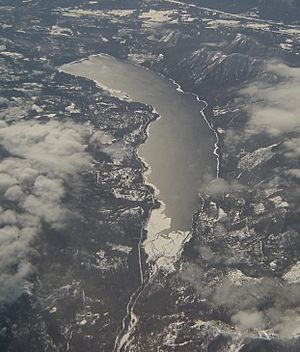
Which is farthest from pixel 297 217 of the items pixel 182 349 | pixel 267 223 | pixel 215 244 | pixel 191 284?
pixel 182 349

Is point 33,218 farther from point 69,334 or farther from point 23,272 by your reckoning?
point 69,334

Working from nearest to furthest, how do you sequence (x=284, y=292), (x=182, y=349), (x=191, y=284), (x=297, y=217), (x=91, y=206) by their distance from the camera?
1. (x=182, y=349)
2. (x=284, y=292)
3. (x=191, y=284)
4. (x=297, y=217)
5. (x=91, y=206)

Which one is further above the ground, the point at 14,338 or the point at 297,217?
the point at 297,217

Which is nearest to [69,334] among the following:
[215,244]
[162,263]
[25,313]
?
[25,313]

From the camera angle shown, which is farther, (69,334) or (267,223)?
(267,223)

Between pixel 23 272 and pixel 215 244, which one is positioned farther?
pixel 215 244

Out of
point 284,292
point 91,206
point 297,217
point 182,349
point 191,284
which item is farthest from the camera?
point 91,206

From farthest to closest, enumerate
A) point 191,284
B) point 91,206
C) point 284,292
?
1. point 91,206
2. point 191,284
3. point 284,292

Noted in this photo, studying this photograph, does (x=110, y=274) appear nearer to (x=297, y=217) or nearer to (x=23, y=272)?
(x=23, y=272)

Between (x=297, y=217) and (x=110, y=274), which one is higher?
→ (x=297, y=217)
